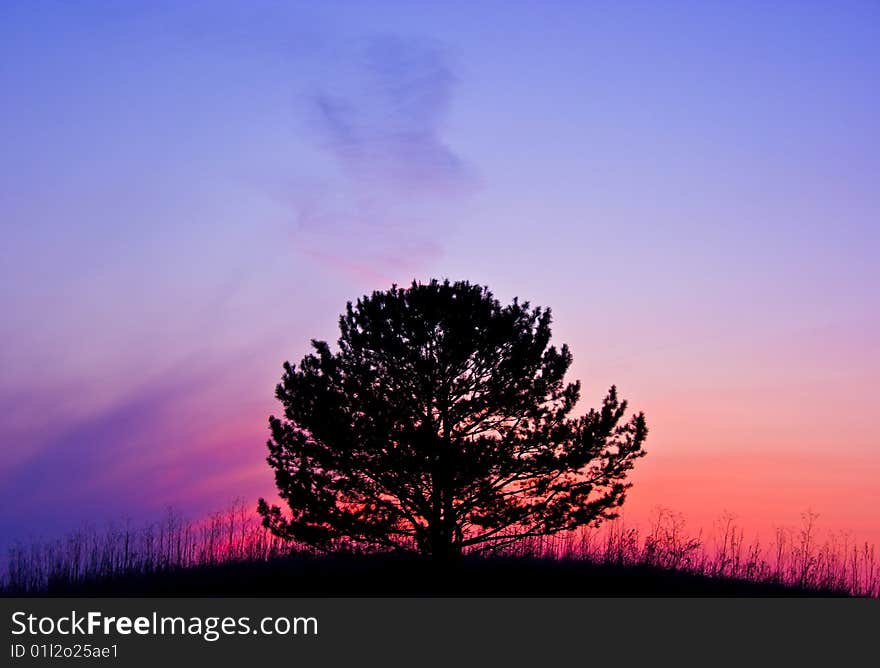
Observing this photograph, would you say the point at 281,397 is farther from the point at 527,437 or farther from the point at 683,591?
the point at 683,591

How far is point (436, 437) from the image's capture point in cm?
2244

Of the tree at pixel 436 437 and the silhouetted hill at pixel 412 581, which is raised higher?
the tree at pixel 436 437

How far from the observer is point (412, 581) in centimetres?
2270

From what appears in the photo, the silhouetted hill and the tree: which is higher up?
the tree

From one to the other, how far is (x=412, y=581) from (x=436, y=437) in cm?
369

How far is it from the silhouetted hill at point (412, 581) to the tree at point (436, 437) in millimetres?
916

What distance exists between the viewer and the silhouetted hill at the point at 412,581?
2236 centimetres

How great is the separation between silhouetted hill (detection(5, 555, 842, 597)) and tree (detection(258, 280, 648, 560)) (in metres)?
0.92

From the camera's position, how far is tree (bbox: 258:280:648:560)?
22438 mm

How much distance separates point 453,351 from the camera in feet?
73.8
